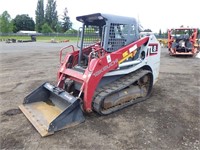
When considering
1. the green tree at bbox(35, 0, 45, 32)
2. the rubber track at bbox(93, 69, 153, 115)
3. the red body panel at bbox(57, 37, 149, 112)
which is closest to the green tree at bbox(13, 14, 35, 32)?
the green tree at bbox(35, 0, 45, 32)

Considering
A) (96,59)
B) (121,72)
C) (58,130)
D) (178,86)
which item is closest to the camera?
(58,130)

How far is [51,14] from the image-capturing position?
3420 inches

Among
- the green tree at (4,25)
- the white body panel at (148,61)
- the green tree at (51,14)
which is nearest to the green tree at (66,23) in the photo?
the green tree at (51,14)

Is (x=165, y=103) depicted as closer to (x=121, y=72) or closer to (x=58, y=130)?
(x=121, y=72)

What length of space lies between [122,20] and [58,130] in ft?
9.12

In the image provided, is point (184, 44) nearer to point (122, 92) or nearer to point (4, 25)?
point (122, 92)

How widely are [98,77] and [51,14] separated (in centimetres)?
8736

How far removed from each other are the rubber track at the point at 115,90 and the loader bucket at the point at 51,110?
39 centimetres

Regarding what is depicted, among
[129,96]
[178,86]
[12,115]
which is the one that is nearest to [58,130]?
[12,115]

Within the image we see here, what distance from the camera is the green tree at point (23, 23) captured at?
280ft

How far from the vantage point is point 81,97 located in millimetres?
4594

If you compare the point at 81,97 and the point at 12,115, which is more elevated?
the point at 81,97

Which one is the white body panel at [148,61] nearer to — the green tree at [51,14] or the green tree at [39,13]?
the green tree at [51,14]

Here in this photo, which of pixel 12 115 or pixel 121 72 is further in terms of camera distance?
pixel 121 72
